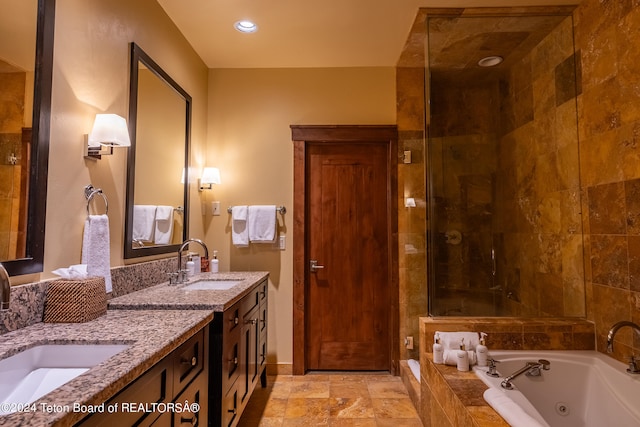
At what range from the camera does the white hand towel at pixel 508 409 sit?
117 centimetres

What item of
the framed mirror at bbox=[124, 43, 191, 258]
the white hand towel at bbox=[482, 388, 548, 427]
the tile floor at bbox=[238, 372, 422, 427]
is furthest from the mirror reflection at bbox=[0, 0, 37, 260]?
the white hand towel at bbox=[482, 388, 548, 427]

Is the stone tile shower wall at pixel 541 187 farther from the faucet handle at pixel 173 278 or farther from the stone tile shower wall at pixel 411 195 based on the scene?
the faucet handle at pixel 173 278

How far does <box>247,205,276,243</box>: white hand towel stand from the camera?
290cm

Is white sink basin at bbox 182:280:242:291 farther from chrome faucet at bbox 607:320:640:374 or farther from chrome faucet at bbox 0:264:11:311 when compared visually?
chrome faucet at bbox 607:320:640:374

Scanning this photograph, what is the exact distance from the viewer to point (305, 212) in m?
3.02

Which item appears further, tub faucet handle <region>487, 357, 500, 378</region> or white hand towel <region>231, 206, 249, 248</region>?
white hand towel <region>231, 206, 249, 248</region>

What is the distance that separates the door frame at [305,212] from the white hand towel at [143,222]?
1192mm

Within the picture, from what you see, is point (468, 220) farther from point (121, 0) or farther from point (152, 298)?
point (121, 0)

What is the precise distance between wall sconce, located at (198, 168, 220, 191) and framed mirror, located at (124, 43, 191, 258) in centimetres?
23

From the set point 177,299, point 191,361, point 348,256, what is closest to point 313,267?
point 348,256

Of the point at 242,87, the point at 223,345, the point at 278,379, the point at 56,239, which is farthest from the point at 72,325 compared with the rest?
the point at 242,87

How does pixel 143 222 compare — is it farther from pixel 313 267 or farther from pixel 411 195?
pixel 411 195

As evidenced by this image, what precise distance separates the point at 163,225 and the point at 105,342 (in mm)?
1306

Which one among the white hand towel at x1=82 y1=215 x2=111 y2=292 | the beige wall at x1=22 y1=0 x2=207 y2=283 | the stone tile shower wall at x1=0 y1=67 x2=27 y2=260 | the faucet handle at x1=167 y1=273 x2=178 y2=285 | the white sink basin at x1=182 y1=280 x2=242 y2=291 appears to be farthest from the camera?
the white sink basin at x1=182 y1=280 x2=242 y2=291
